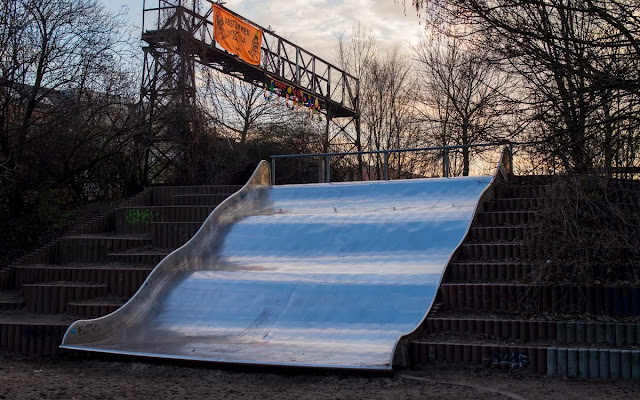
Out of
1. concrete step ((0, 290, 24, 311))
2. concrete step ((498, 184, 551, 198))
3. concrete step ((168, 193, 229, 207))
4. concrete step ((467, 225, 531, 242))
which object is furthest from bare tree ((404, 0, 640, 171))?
concrete step ((0, 290, 24, 311))

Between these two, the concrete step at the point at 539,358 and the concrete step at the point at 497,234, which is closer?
the concrete step at the point at 539,358

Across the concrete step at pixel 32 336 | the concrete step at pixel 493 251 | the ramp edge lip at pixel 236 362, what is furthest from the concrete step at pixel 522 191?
the concrete step at pixel 32 336

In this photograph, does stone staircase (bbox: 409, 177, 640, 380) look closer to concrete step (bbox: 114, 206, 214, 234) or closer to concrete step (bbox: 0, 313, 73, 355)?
concrete step (bbox: 0, 313, 73, 355)

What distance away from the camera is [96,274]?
9969 millimetres

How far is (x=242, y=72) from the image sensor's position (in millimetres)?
19500

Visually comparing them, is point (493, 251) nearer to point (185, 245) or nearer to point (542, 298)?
point (542, 298)

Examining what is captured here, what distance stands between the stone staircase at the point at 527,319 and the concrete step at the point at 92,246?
18.5 feet

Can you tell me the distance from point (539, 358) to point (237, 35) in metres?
14.0

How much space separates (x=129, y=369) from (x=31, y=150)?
7.60 meters

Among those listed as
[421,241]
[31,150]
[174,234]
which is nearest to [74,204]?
[31,150]

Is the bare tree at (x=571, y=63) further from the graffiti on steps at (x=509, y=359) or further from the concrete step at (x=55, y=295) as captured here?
the concrete step at (x=55, y=295)

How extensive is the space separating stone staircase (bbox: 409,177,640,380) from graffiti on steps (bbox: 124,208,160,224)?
6.10m

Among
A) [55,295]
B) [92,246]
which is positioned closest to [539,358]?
[55,295]

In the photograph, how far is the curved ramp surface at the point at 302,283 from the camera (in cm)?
744
